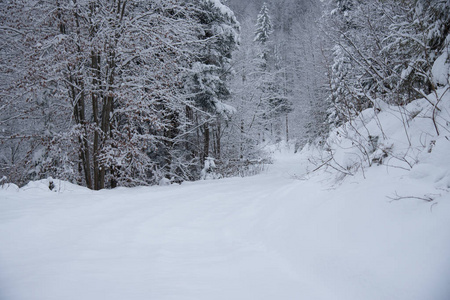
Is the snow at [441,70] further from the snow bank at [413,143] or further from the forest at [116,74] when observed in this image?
the forest at [116,74]

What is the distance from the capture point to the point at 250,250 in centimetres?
240

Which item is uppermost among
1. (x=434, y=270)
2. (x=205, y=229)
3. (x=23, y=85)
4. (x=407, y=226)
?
(x=23, y=85)

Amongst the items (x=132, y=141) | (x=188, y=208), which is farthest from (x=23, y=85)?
(x=188, y=208)

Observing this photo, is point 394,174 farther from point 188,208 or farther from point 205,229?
point 188,208

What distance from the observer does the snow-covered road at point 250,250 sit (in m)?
1.51

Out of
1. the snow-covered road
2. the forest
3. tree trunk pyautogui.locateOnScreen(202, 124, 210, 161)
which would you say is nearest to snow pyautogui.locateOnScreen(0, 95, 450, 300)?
the snow-covered road

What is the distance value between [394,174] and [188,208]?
285 centimetres

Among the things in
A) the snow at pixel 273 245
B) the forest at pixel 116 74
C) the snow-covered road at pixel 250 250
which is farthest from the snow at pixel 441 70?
the snow-covered road at pixel 250 250

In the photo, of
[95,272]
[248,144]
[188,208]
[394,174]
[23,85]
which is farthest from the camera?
[248,144]

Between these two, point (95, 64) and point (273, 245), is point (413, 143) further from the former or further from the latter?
point (95, 64)

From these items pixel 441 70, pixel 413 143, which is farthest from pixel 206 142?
pixel 413 143

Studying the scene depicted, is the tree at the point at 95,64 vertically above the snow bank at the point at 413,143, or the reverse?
the tree at the point at 95,64

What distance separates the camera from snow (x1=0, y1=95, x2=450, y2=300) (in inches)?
60.1

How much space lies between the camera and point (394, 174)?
2309 millimetres
